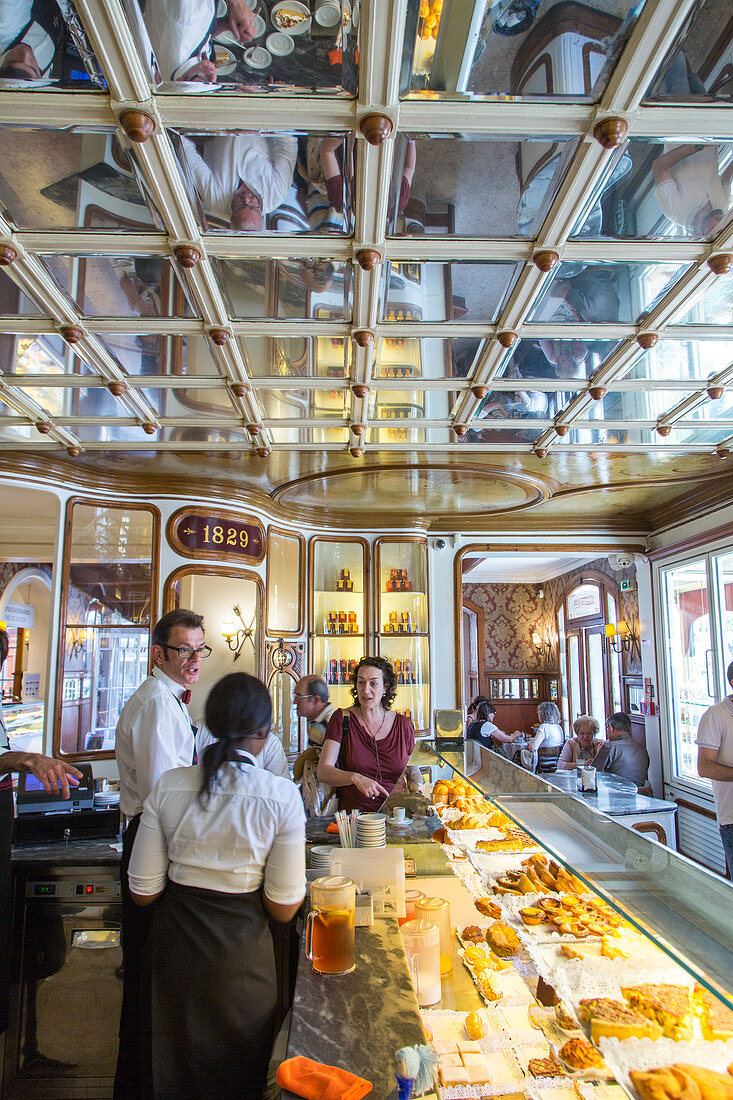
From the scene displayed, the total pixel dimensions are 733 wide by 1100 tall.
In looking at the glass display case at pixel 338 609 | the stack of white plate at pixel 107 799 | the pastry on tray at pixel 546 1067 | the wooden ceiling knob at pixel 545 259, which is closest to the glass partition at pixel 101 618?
the stack of white plate at pixel 107 799

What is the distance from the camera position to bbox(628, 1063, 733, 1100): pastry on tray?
1249mm

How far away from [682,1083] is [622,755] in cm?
598

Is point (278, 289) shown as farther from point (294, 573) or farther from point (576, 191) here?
point (294, 573)

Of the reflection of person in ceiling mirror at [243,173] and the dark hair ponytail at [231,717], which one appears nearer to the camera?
the dark hair ponytail at [231,717]

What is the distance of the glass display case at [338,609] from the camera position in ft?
25.4

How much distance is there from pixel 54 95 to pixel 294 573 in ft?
19.2

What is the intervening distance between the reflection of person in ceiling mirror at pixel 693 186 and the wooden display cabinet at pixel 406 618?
5.47 m

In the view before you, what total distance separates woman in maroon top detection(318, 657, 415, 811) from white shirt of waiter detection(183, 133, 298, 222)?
2.34 meters

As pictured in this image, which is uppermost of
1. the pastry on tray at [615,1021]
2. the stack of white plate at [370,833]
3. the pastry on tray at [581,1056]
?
the stack of white plate at [370,833]

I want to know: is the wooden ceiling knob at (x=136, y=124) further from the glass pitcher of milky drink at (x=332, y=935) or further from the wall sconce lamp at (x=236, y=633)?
the wall sconce lamp at (x=236, y=633)

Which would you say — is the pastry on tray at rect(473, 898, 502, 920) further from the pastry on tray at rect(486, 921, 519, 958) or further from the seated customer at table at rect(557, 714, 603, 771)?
the seated customer at table at rect(557, 714, 603, 771)

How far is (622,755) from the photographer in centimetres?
684

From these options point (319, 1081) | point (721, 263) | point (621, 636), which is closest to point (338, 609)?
point (621, 636)

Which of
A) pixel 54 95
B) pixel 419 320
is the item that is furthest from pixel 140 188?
pixel 419 320
